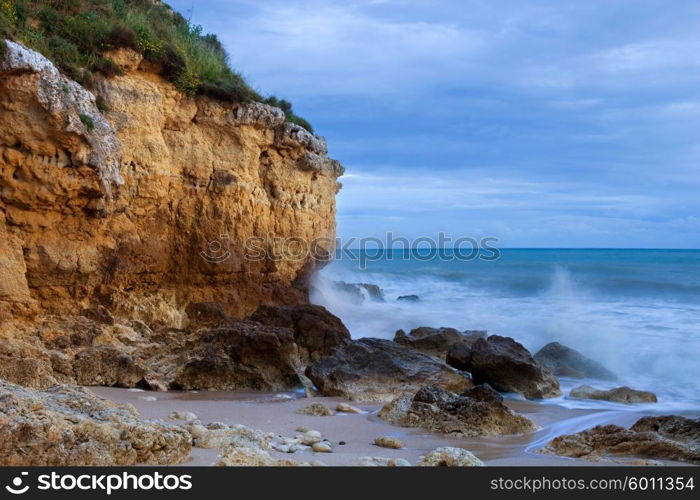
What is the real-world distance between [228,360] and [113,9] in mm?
6847

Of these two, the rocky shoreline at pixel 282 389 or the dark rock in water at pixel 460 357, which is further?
the dark rock in water at pixel 460 357

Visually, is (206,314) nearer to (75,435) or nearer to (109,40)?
(109,40)

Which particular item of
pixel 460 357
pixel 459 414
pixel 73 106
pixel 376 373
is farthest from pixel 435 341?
pixel 73 106

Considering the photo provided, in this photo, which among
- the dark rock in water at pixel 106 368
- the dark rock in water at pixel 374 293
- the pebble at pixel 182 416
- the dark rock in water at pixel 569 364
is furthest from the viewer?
the dark rock in water at pixel 374 293

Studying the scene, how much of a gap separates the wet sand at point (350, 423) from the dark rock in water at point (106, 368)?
0.28 m

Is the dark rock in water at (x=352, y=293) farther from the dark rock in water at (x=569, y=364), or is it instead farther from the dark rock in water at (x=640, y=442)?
the dark rock in water at (x=640, y=442)

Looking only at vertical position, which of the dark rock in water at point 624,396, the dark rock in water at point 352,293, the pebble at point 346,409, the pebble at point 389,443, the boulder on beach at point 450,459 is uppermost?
the dark rock in water at point 352,293

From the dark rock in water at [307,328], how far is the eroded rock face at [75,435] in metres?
6.53

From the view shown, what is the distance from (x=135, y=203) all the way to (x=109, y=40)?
254 centimetres

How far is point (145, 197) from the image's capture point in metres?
11.1

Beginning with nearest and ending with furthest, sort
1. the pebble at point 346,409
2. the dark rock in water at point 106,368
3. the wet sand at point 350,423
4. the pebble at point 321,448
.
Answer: the pebble at point 321,448
the wet sand at point 350,423
the pebble at point 346,409
the dark rock in water at point 106,368

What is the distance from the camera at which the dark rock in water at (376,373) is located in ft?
31.1

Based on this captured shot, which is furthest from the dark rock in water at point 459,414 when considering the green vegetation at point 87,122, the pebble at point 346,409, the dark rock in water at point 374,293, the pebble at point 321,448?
the dark rock in water at point 374,293

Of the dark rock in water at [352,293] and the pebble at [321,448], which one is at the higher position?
the dark rock in water at [352,293]
